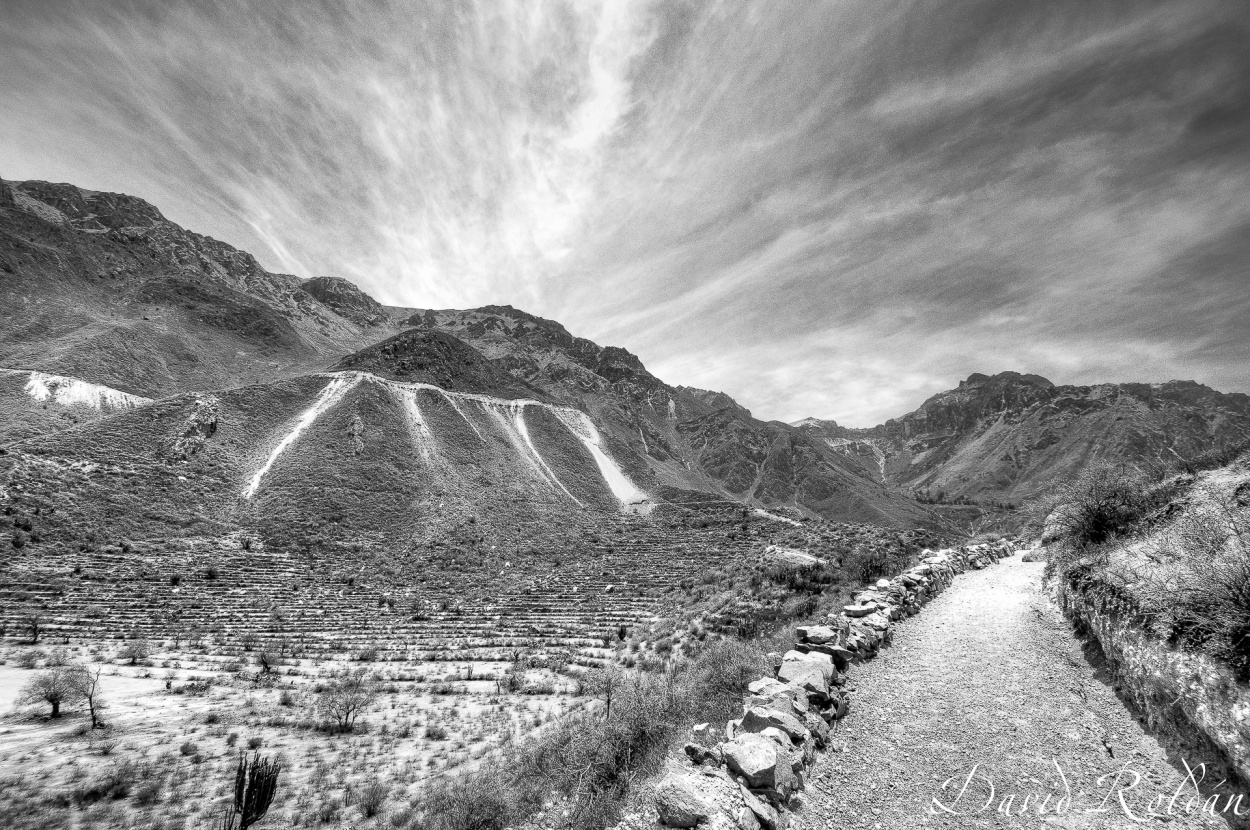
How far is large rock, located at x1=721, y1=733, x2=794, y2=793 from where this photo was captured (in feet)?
15.2

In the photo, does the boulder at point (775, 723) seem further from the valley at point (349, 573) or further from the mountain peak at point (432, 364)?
the mountain peak at point (432, 364)

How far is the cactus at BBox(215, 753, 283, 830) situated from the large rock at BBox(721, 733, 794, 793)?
676 cm

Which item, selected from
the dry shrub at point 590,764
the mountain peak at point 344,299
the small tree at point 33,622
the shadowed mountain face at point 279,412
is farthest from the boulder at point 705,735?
the mountain peak at point 344,299

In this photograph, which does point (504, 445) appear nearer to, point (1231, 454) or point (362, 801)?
point (362, 801)

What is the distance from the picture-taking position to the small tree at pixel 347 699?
420 inches

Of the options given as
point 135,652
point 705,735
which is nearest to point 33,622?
point 135,652

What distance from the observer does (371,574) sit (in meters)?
31.5

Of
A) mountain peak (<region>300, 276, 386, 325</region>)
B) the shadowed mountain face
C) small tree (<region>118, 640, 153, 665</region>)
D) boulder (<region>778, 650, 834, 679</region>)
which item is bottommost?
small tree (<region>118, 640, 153, 665</region>)

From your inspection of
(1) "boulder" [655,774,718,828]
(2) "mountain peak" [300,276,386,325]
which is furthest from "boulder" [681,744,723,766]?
(2) "mountain peak" [300,276,386,325]

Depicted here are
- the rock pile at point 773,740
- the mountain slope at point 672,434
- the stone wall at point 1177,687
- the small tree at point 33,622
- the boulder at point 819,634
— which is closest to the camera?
the stone wall at point 1177,687

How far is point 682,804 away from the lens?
4219 millimetres

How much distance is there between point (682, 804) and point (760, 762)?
1.03 metres

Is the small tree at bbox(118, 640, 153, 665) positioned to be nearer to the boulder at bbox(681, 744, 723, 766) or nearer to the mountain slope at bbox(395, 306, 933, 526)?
the boulder at bbox(681, 744, 723, 766)
